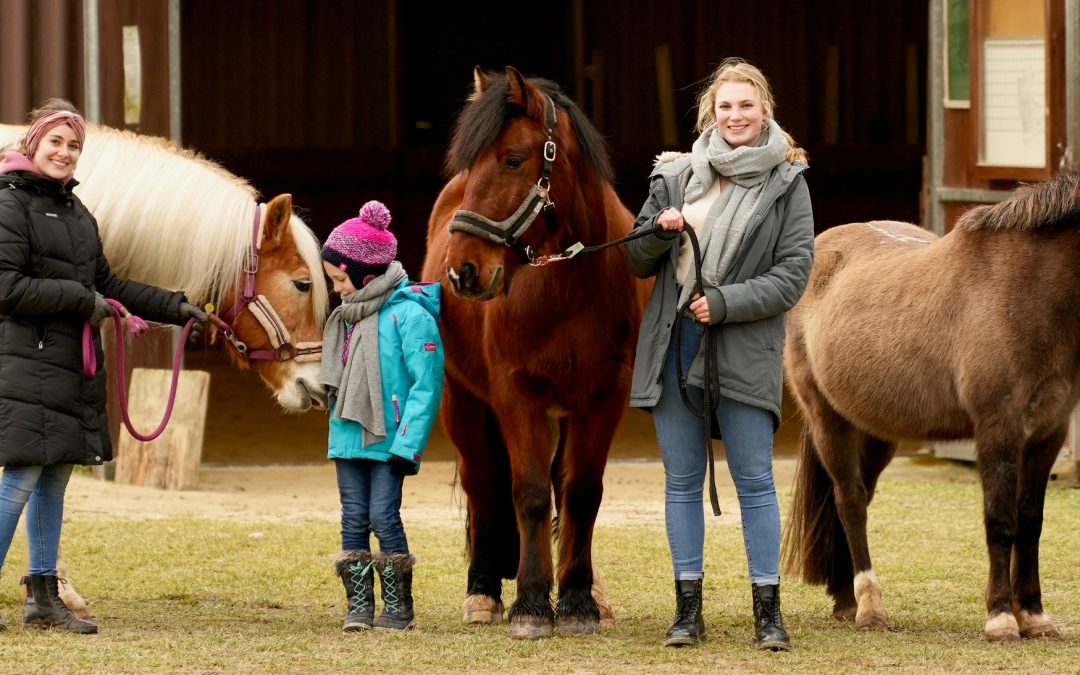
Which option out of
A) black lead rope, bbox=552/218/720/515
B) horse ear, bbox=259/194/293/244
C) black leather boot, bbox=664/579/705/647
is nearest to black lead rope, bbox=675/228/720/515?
black lead rope, bbox=552/218/720/515

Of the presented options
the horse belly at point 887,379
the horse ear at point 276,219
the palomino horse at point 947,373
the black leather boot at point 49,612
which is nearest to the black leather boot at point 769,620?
the palomino horse at point 947,373

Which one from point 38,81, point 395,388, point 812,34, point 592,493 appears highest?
point 812,34

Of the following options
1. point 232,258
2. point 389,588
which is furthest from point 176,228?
point 389,588

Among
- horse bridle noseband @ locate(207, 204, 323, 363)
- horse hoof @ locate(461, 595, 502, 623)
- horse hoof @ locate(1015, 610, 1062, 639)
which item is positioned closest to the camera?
horse hoof @ locate(1015, 610, 1062, 639)

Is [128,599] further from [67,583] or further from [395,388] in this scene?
[395,388]

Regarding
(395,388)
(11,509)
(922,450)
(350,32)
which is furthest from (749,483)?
(350,32)

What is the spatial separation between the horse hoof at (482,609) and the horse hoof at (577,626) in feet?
1.40

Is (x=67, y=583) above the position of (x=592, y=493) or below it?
below

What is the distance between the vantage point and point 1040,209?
15.3 ft

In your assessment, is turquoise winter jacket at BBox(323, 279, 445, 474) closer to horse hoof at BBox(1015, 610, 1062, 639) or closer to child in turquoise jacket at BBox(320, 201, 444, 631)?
child in turquoise jacket at BBox(320, 201, 444, 631)

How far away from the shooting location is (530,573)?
467 centimetres

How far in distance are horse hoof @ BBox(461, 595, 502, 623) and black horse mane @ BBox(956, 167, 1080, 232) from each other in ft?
6.73

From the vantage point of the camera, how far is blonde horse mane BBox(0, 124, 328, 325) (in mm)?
4902

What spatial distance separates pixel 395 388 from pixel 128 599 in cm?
160
